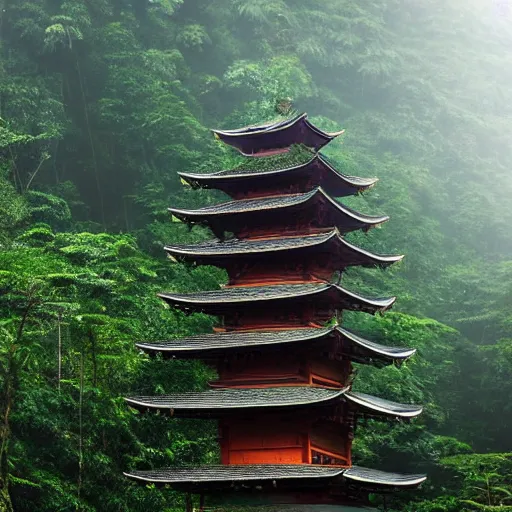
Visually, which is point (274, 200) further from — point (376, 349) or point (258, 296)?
point (376, 349)

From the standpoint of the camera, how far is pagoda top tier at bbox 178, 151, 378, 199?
60.9 ft

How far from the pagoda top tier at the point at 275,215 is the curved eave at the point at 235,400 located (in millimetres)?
3985

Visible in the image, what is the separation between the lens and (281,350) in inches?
633

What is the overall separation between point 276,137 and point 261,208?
2.91 m

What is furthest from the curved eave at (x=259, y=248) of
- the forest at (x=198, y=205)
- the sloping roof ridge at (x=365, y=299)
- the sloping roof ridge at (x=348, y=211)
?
the forest at (x=198, y=205)

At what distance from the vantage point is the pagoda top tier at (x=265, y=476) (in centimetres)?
1398

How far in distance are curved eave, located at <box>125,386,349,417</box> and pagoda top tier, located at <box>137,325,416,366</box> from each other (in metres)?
0.77

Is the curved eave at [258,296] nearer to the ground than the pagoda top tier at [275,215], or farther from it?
nearer to the ground

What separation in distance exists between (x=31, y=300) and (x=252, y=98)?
29.7 m

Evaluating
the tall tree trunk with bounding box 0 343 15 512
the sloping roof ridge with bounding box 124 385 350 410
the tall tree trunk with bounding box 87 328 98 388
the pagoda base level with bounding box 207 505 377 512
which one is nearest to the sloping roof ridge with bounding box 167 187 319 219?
the sloping roof ridge with bounding box 124 385 350 410

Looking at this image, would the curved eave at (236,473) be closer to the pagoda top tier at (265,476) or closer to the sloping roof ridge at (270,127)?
the pagoda top tier at (265,476)

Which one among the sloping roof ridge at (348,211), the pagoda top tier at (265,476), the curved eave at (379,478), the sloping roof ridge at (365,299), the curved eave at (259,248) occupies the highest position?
the sloping roof ridge at (348,211)

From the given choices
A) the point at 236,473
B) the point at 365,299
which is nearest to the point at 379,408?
the point at 365,299

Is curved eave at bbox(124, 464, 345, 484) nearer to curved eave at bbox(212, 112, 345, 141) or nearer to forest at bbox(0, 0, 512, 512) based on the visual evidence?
forest at bbox(0, 0, 512, 512)
